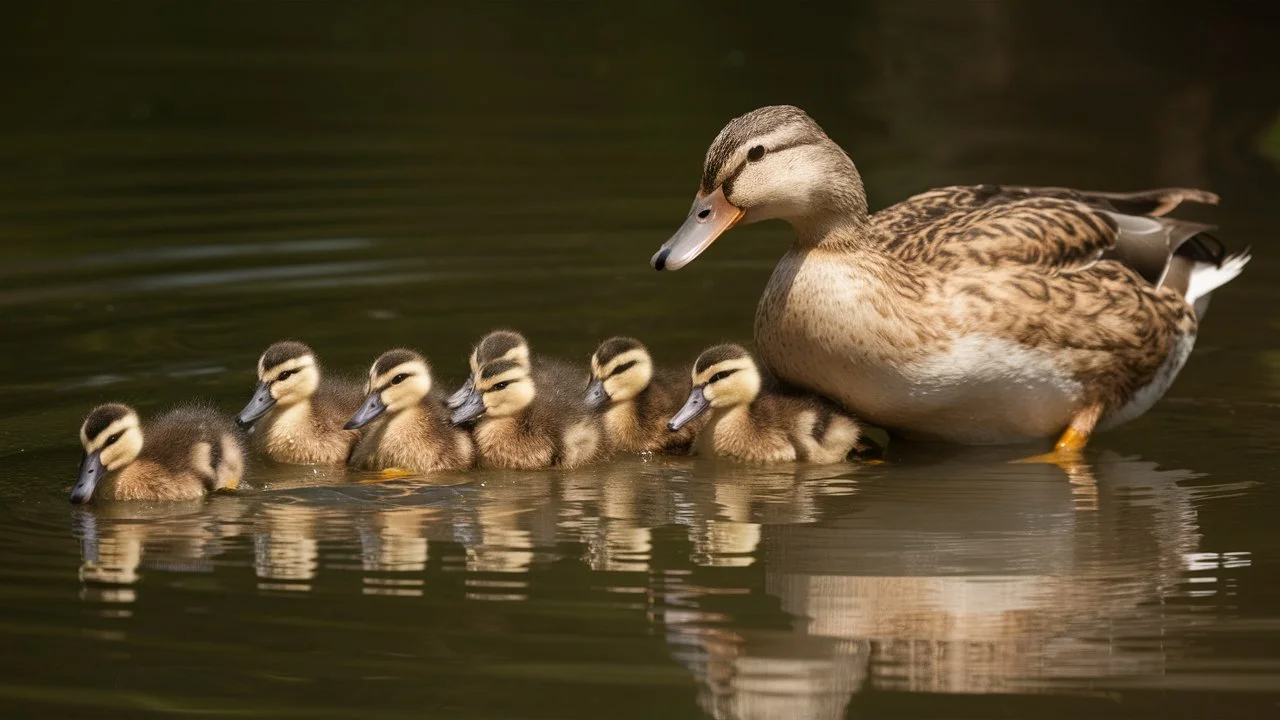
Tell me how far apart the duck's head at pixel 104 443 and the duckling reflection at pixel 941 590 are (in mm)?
1821

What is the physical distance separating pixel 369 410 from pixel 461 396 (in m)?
0.36

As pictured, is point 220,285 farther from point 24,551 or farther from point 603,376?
point 24,551

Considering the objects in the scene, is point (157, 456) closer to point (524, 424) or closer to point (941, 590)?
point (524, 424)

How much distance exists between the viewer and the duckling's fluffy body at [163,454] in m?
6.73

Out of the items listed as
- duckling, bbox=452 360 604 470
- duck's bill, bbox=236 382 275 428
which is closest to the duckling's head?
duckling, bbox=452 360 604 470

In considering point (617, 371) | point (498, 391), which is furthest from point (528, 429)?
point (617, 371)

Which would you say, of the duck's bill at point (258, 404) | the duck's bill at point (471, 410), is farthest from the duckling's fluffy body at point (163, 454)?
the duck's bill at point (471, 410)

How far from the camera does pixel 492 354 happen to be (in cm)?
749

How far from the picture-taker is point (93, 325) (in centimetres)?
931

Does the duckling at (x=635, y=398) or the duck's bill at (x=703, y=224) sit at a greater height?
the duck's bill at (x=703, y=224)

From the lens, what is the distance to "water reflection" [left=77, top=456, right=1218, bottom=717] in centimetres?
550

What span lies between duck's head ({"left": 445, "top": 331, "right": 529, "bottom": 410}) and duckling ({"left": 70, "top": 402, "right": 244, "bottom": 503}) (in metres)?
0.85

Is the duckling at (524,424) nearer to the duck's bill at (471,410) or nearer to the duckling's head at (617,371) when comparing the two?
the duck's bill at (471,410)

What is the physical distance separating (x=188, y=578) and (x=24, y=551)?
636 millimetres
